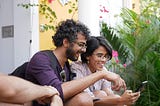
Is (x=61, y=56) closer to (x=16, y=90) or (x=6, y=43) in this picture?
(x=16, y=90)

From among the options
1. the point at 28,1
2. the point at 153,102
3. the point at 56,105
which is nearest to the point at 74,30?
the point at 56,105

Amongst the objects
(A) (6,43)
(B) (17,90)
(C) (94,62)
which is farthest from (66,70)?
(A) (6,43)

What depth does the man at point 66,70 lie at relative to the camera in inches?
102

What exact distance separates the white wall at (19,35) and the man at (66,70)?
1642mm

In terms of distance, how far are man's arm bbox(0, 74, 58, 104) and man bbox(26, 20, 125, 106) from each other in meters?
0.76

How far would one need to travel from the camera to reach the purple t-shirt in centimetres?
258

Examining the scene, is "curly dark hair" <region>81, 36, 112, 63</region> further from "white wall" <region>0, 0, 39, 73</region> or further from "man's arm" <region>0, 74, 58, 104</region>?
"white wall" <region>0, 0, 39, 73</region>

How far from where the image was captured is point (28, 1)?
458cm

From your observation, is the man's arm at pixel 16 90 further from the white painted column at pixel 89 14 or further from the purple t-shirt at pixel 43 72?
the white painted column at pixel 89 14

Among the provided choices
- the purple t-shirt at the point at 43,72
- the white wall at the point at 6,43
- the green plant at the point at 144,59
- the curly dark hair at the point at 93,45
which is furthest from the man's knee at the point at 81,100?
the white wall at the point at 6,43

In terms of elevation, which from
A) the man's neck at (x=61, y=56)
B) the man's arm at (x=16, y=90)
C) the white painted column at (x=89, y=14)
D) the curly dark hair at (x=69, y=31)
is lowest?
the man's arm at (x=16, y=90)

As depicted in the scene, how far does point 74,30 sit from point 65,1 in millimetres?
2331

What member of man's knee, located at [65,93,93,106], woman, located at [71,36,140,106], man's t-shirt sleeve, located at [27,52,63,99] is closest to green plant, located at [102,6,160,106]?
woman, located at [71,36,140,106]

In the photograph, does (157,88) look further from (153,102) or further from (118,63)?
(118,63)
